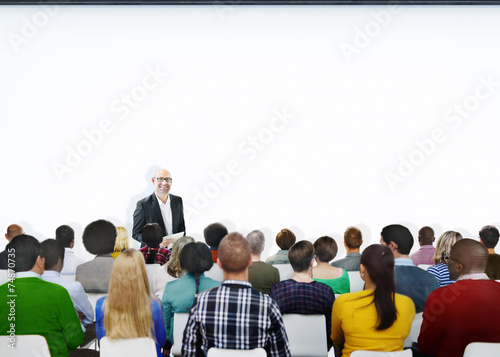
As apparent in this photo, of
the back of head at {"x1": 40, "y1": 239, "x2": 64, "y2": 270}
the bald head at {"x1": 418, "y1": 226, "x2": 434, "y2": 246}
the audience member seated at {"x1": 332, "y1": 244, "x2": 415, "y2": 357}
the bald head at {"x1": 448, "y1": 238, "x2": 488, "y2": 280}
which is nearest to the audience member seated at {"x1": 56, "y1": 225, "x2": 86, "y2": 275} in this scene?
the back of head at {"x1": 40, "y1": 239, "x2": 64, "y2": 270}

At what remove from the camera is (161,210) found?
5086 millimetres

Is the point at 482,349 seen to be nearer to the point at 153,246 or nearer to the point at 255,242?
the point at 255,242

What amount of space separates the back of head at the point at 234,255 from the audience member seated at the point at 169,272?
102 centimetres

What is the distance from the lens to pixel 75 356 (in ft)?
9.24

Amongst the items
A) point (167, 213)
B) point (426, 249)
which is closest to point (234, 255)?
point (426, 249)

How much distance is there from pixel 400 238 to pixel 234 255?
1.62 metres

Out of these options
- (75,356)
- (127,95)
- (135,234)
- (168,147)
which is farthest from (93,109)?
(75,356)

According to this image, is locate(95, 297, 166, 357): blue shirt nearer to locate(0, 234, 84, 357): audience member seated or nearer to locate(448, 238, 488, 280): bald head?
locate(0, 234, 84, 357): audience member seated

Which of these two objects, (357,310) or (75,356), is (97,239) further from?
(357,310)

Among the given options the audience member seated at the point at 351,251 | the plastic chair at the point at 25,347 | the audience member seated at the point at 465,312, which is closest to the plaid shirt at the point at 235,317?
the plastic chair at the point at 25,347

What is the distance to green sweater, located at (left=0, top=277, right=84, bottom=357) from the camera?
87.7 inches

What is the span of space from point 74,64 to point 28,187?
1866 mm

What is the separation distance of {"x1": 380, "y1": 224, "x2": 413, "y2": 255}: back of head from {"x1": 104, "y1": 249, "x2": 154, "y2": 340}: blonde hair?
1.81m

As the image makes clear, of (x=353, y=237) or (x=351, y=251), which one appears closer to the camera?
(x=353, y=237)
